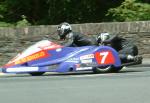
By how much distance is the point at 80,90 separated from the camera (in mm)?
12242

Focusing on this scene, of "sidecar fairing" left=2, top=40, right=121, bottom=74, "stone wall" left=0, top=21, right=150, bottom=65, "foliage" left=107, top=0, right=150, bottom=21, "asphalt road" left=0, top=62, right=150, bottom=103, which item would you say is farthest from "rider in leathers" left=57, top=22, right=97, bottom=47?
"foliage" left=107, top=0, right=150, bottom=21

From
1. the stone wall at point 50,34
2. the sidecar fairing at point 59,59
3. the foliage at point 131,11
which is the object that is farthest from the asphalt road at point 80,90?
the foliage at point 131,11

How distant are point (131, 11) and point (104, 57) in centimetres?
715

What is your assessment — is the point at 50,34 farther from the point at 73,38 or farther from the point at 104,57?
the point at 104,57

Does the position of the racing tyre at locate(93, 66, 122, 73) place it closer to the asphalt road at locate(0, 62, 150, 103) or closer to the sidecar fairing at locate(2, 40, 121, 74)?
the sidecar fairing at locate(2, 40, 121, 74)

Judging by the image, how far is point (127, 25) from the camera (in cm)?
2028

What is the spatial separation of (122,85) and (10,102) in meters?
2.96

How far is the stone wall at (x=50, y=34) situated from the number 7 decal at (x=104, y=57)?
360 centimetres

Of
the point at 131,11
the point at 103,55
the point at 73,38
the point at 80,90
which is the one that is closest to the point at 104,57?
the point at 103,55

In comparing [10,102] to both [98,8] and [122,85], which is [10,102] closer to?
[122,85]

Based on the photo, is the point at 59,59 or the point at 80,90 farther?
the point at 59,59

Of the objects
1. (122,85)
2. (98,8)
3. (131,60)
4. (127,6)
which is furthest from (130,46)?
(98,8)

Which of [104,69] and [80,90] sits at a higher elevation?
[80,90]

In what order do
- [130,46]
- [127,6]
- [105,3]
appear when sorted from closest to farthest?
[130,46], [127,6], [105,3]
